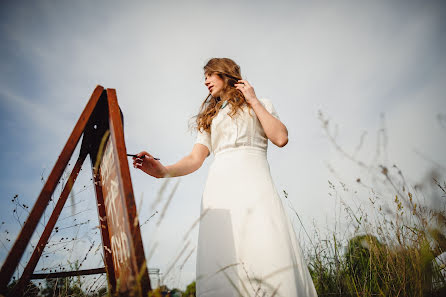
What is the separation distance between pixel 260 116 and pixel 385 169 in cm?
79

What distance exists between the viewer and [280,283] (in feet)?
3.98

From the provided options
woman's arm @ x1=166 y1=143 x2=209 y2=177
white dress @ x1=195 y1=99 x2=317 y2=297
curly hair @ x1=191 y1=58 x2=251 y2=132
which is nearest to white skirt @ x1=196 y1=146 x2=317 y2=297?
white dress @ x1=195 y1=99 x2=317 y2=297

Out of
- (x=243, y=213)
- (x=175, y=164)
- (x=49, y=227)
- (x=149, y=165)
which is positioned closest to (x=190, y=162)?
(x=175, y=164)

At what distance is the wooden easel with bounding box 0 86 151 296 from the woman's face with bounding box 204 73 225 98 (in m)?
1.11

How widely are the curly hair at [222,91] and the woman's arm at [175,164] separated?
212 mm

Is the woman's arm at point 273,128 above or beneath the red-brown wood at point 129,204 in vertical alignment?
above

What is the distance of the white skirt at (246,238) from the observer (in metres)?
1.26

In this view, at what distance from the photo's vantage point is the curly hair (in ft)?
6.37

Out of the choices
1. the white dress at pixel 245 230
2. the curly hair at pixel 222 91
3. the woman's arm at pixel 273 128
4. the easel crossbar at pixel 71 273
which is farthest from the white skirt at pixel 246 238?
the easel crossbar at pixel 71 273

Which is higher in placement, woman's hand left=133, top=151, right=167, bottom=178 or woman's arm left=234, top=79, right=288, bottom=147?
woman's arm left=234, top=79, right=288, bottom=147

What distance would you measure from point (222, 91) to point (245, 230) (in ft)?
4.00

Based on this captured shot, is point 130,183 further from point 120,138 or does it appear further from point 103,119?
point 103,119

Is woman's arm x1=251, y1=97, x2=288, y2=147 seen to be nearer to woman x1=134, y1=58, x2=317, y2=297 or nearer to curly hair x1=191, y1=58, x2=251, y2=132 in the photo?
woman x1=134, y1=58, x2=317, y2=297

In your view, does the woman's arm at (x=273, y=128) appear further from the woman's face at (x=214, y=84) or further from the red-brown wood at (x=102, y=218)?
the red-brown wood at (x=102, y=218)
